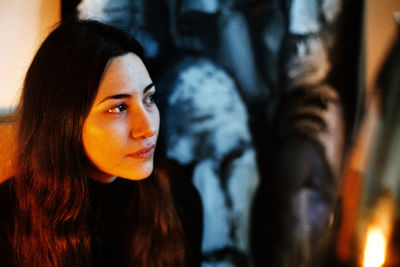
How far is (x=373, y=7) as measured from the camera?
2.77ft

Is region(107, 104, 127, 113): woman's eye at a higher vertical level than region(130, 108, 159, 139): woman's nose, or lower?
higher

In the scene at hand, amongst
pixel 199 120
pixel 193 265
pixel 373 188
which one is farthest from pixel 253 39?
pixel 193 265

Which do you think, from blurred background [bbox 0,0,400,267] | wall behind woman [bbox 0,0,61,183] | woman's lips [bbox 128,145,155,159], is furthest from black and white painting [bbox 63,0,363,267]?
woman's lips [bbox 128,145,155,159]

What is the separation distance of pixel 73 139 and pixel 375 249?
0.80 meters

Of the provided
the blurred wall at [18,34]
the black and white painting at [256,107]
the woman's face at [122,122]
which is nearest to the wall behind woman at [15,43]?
the blurred wall at [18,34]

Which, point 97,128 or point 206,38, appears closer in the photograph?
point 97,128

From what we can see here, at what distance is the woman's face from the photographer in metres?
0.59

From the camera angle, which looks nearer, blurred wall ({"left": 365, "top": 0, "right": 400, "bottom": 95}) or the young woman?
the young woman

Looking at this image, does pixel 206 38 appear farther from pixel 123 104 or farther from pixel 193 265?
pixel 193 265

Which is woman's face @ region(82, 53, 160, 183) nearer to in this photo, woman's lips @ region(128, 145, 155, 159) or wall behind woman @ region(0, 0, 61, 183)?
woman's lips @ region(128, 145, 155, 159)

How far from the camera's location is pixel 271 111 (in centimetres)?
91

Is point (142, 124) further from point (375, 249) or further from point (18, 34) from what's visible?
point (375, 249)

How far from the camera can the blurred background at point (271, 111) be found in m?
0.80

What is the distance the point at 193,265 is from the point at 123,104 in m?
0.65
